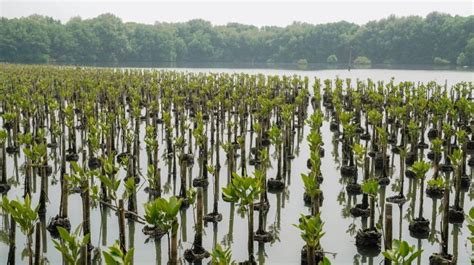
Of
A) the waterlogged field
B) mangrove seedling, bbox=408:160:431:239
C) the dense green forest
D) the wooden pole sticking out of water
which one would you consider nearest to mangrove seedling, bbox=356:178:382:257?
the waterlogged field

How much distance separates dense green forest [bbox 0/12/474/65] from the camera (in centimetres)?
8169

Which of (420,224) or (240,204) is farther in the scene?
(420,224)

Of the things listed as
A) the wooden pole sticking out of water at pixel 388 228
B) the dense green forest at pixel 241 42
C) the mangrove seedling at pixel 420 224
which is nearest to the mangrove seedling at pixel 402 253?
the wooden pole sticking out of water at pixel 388 228

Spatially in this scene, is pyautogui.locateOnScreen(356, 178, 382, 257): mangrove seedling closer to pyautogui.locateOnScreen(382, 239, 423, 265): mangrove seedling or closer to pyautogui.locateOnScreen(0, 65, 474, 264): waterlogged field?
pyautogui.locateOnScreen(0, 65, 474, 264): waterlogged field

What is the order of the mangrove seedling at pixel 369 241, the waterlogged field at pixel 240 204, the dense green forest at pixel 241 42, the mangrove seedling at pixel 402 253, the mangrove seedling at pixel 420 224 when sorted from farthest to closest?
the dense green forest at pixel 241 42, the mangrove seedling at pixel 420 224, the mangrove seedling at pixel 369 241, the waterlogged field at pixel 240 204, the mangrove seedling at pixel 402 253

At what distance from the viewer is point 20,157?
607 inches

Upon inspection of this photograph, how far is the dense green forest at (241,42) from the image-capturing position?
8169 centimetres

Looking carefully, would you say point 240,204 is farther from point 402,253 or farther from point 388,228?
point 402,253

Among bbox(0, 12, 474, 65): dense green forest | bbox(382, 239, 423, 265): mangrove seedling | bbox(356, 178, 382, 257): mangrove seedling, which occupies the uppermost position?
bbox(0, 12, 474, 65): dense green forest

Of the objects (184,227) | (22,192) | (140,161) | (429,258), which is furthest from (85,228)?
(140,161)

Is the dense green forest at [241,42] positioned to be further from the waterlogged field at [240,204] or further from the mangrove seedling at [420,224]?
the mangrove seedling at [420,224]

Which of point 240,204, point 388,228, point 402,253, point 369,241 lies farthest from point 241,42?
point 402,253

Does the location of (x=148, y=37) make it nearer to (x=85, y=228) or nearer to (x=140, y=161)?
(x=140, y=161)

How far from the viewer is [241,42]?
369 ft
